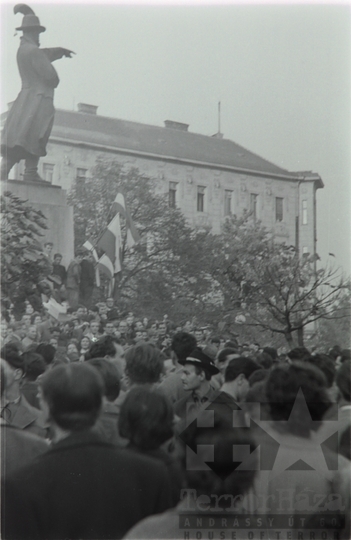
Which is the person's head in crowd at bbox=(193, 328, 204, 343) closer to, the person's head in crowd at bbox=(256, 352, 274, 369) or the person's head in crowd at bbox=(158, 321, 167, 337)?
the person's head in crowd at bbox=(158, 321, 167, 337)

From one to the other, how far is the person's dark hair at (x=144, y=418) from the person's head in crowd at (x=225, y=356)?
165cm

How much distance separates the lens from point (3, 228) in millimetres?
5031

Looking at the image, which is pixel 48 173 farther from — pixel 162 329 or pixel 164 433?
pixel 164 433

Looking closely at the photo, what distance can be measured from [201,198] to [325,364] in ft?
5.10

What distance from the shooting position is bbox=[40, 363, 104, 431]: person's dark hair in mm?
2926

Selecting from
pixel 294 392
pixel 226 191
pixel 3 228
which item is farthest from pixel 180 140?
pixel 294 392

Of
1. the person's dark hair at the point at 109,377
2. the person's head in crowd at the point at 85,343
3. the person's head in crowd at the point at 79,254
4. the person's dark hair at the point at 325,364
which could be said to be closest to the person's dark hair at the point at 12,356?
the person's head in crowd at the point at 85,343

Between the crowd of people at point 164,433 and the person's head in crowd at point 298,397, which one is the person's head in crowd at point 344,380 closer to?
the crowd of people at point 164,433

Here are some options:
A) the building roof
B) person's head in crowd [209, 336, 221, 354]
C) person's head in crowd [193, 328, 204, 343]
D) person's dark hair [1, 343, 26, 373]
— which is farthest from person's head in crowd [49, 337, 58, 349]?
the building roof

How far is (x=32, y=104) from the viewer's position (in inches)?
201

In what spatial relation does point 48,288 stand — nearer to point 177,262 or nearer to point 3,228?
point 3,228

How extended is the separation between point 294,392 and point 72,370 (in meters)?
1.19

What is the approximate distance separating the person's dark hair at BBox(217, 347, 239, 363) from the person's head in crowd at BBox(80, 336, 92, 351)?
955mm

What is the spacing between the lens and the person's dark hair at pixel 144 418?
279 cm
